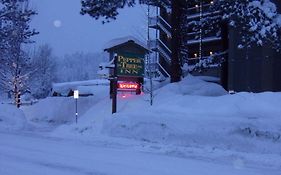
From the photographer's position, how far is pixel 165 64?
1863 inches

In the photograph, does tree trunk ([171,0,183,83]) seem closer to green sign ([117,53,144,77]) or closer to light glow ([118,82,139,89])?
green sign ([117,53,144,77])

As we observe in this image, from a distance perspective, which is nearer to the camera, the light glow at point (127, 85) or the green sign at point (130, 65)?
the green sign at point (130, 65)

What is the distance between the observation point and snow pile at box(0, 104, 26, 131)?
2540 centimetres

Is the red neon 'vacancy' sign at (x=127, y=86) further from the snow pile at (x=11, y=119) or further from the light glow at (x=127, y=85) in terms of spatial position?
the snow pile at (x=11, y=119)

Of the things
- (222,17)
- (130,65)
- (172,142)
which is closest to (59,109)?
(130,65)

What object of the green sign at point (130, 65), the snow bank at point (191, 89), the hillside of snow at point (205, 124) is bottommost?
the hillside of snow at point (205, 124)

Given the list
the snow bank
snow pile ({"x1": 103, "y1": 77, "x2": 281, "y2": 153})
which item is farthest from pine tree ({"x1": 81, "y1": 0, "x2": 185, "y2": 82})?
snow pile ({"x1": 103, "y1": 77, "x2": 281, "y2": 153})

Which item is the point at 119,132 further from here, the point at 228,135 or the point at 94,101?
the point at 94,101

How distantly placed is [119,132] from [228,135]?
5.33 meters

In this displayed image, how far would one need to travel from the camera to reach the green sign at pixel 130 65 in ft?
79.2

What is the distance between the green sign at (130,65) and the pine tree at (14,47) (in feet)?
41.4

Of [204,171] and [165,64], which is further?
[165,64]

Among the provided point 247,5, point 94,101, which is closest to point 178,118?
point 247,5

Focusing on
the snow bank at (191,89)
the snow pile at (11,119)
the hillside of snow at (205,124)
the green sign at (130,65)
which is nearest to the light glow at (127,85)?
the green sign at (130,65)
